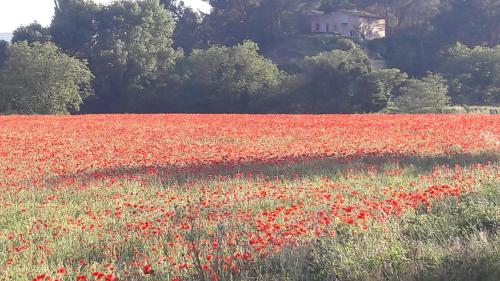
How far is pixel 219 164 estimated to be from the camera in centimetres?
1218

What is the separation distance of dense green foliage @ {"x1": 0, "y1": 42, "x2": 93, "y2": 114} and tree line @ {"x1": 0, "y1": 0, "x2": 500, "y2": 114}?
9cm

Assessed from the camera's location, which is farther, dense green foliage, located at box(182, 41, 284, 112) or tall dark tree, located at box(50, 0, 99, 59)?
tall dark tree, located at box(50, 0, 99, 59)

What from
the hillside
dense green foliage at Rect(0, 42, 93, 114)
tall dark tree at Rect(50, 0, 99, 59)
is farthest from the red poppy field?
the hillside

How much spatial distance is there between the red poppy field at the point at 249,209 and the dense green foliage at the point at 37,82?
112 ft

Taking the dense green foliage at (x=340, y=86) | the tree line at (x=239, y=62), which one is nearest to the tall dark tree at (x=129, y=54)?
the tree line at (x=239, y=62)

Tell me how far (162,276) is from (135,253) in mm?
894

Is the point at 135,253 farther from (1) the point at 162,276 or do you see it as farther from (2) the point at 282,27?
(2) the point at 282,27

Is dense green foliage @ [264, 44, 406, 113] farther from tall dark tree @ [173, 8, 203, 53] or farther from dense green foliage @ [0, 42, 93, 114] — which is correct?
tall dark tree @ [173, 8, 203, 53]

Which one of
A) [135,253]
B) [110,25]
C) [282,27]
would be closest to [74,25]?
[110,25]

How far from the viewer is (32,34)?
60.8m

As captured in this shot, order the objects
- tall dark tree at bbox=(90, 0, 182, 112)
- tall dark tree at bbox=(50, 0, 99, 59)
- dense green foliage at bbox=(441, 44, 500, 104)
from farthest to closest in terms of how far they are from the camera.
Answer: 1. tall dark tree at bbox=(50, 0, 99, 59)
2. tall dark tree at bbox=(90, 0, 182, 112)
3. dense green foliage at bbox=(441, 44, 500, 104)

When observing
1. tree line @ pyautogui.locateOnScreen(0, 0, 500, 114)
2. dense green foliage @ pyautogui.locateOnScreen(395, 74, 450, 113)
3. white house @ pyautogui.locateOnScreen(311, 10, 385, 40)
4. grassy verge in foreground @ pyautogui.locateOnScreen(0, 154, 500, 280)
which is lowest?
grassy verge in foreground @ pyautogui.locateOnScreen(0, 154, 500, 280)

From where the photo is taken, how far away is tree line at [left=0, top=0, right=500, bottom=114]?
4775cm

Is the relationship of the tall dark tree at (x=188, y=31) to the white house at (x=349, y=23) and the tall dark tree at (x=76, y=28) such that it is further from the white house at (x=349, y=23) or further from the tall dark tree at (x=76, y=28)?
the white house at (x=349, y=23)
